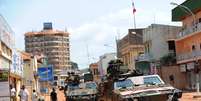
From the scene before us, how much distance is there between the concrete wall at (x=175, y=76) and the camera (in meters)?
72.5

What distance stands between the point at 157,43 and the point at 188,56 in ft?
51.5

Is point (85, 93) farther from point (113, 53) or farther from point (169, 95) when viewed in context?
point (113, 53)

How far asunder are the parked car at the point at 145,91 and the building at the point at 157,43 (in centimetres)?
5691

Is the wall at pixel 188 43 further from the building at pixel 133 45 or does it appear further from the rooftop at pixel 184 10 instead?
the building at pixel 133 45

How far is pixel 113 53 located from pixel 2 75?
4155 inches

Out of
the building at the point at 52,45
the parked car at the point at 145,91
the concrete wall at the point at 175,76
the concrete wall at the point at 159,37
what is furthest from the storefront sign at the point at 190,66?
the building at the point at 52,45

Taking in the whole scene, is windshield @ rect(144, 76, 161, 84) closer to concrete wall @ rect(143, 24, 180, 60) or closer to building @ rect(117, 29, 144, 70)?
concrete wall @ rect(143, 24, 180, 60)

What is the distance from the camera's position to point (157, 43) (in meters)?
83.6

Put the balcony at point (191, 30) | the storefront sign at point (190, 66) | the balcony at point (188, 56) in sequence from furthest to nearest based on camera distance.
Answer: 1. the storefront sign at point (190, 66)
2. the balcony at point (191, 30)
3. the balcony at point (188, 56)

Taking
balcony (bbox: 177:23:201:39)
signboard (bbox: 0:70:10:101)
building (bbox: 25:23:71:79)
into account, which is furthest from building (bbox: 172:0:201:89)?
building (bbox: 25:23:71:79)

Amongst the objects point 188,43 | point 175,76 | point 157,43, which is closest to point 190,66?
point 188,43

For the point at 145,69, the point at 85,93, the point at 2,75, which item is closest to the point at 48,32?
the point at 145,69

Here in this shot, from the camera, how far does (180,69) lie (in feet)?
239

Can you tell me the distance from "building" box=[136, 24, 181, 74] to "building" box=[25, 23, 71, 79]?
88.8m
